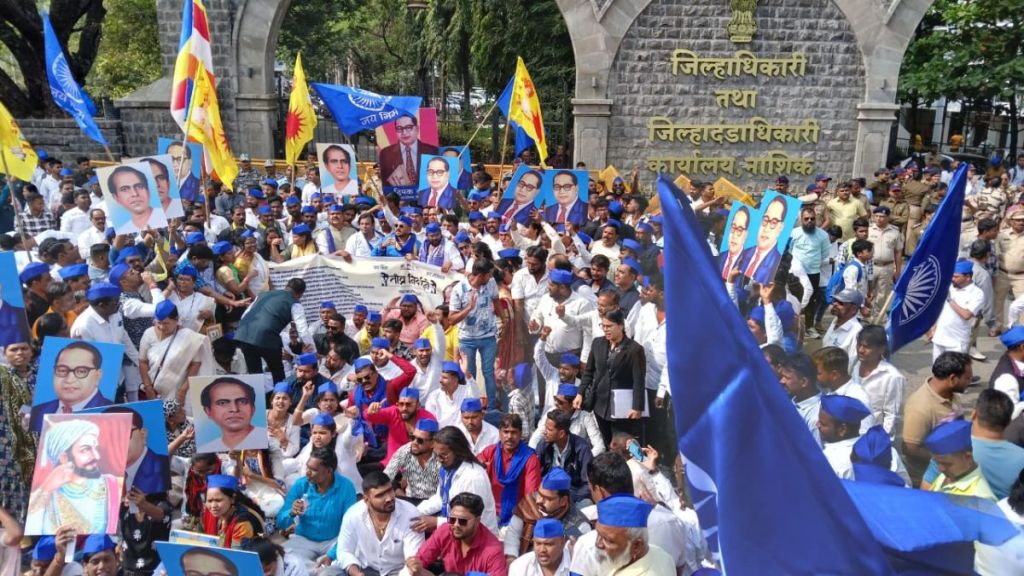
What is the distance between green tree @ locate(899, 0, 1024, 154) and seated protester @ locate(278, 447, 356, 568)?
55.3ft

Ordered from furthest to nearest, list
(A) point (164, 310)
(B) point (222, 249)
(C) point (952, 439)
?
1. (B) point (222, 249)
2. (A) point (164, 310)
3. (C) point (952, 439)

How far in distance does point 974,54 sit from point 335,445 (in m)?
17.2

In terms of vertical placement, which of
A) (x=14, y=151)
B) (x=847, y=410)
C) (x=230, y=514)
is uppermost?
(x=14, y=151)

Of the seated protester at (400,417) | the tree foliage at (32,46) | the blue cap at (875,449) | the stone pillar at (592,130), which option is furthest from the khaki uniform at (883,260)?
the tree foliage at (32,46)

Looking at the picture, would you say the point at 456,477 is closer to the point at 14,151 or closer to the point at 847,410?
the point at 847,410

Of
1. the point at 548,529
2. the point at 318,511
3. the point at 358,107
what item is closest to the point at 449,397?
the point at 318,511

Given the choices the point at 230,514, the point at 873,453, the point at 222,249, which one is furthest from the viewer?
the point at 222,249

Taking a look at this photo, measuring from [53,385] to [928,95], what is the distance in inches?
750

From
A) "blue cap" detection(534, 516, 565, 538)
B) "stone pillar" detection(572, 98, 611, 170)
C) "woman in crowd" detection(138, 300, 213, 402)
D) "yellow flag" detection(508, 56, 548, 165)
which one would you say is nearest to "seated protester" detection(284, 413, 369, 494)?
"woman in crowd" detection(138, 300, 213, 402)

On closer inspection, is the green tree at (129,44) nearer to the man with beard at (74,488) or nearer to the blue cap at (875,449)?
the man with beard at (74,488)

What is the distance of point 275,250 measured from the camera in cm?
973

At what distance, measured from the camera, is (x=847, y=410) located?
4.88m

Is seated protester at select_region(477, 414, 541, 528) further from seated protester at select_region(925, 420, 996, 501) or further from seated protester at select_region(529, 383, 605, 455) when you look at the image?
seated protester at select_region(925, 420, 996, 501)

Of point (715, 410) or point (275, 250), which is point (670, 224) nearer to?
point (715, 410)
